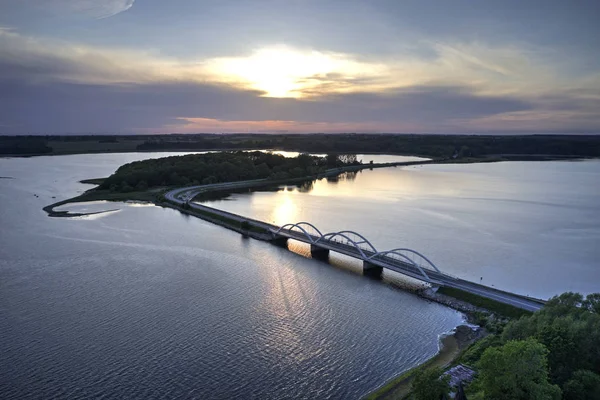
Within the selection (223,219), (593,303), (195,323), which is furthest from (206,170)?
(593,303)

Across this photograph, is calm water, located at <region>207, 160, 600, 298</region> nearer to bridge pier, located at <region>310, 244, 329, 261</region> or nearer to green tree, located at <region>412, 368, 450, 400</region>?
bridge pier, located at <region>310, 244, 329, 261</region>

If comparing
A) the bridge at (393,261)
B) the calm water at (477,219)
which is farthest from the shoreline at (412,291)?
the calm water at (477,219)

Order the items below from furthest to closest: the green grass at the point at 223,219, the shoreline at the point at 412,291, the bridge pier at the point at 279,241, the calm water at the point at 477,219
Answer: the green grass at the point at 223,219 < the bridge pier at the point at 279,241 < the calm water at the point at 477,219 < the shoreline at the point at 412,291

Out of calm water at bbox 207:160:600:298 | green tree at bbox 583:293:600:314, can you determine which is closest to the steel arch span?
calm water at bbox 207:160:600:298

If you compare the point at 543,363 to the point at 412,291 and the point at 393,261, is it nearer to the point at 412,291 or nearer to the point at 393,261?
the point at 412,291

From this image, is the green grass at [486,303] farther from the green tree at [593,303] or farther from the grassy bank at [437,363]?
the green tree at [593,303]

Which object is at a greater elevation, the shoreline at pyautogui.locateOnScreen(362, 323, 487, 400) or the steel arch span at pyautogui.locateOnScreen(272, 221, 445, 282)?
the steel arch span at pyautogui.locateOnScreen(272, 221, 445, 282)
